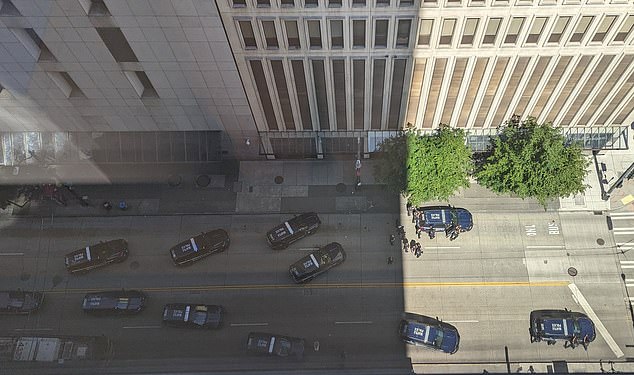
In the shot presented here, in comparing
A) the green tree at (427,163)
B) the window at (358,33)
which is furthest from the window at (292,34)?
the green tree at (427,163)

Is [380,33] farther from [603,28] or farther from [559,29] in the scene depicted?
[603,28]

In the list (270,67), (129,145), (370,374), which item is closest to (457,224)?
(370,374)

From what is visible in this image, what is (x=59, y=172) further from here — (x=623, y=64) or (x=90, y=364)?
(x=623, y=64)

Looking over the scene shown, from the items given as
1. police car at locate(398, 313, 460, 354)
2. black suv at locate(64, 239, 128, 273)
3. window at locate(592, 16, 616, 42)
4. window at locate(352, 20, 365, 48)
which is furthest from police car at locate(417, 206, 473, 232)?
black suv at locate(64, 239, 128, 273)

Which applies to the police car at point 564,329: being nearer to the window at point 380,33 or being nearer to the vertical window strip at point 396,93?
the vertical window strip at point 396,93

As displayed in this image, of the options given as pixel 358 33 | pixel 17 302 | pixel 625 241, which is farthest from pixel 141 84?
pixel 625 241

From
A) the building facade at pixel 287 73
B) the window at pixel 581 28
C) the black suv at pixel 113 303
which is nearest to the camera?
the building facade at pixel 287 73

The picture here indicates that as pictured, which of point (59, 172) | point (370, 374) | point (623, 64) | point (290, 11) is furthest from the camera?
point (59, 172)
